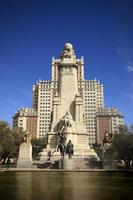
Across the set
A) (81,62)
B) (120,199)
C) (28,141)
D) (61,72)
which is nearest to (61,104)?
(61,72)

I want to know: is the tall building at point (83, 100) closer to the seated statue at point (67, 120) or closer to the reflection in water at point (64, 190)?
the seated statue at point (67, 120)

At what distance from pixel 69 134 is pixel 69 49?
2509 centimetres

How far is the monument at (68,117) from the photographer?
56.6 m

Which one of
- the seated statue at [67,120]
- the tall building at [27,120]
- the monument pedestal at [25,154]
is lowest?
the monument pedestal at [25,154]

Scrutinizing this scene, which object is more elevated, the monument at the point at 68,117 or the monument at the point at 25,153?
the monument at the point at 68,117

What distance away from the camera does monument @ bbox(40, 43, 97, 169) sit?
5665 cm

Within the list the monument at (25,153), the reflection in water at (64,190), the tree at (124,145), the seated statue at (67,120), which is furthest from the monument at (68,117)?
the reflection in water at (64,190)

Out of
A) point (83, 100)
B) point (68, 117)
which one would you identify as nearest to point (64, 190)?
point (68, 117)

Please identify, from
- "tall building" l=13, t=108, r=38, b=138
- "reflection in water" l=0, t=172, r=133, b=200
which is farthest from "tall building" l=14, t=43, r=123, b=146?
"reflection in water" l=0, t=172, r=133, b=200

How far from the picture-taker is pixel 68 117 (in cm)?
5978

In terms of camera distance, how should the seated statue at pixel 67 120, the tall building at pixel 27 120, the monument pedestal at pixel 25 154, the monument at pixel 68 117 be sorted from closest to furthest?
the monument pedestal at pixel 25 154 < the monument at pixel 68 117 < the seated statue at pixel 67 120 < the tall building at pixel 27 120

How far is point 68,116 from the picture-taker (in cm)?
6019

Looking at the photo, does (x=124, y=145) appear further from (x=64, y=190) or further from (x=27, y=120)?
(x=27, y=120)

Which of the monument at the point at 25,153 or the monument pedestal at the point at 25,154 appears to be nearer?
the monument pedestal at the point at 25,154
